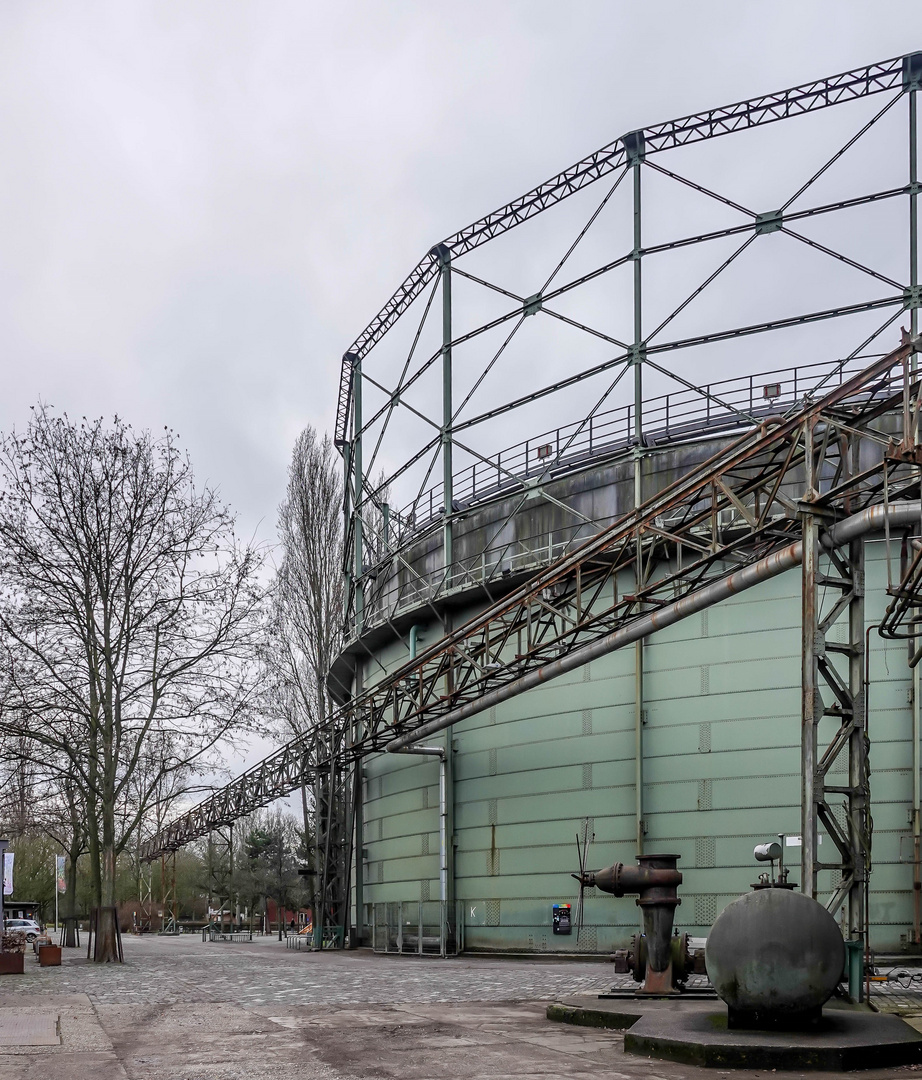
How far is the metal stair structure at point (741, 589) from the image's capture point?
14.9 metres

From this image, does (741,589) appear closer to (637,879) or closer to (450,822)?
(637,879)

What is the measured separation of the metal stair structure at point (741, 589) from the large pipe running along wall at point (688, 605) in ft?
0.10

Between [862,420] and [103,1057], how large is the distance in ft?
37.6

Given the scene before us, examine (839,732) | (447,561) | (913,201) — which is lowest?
(839,732)

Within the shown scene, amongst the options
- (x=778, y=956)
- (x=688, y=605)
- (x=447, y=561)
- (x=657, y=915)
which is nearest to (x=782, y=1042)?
(x=778, y=956)

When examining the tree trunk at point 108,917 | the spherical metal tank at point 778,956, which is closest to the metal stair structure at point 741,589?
the spherical metal tank at point 778,956

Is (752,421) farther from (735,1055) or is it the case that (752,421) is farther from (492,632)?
(735,1055)

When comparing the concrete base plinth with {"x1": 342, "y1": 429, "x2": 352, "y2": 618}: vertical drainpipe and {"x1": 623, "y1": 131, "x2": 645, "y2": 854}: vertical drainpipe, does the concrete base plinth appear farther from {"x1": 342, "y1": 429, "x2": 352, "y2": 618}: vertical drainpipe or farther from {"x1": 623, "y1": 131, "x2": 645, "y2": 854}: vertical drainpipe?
{"x1": 342, "y1": 429, "x2": 352, "y2": 618}: vertical drainpipe

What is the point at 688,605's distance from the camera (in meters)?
20.1

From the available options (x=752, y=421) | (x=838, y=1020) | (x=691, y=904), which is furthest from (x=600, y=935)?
(x=838, y=1020)

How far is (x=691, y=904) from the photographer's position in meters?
22.1

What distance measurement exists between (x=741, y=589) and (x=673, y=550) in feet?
15.3

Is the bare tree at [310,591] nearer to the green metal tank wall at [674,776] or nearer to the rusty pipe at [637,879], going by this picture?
the green metal tank wall at [674,776]

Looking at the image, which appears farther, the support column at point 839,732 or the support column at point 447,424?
the support column at point 447,424
